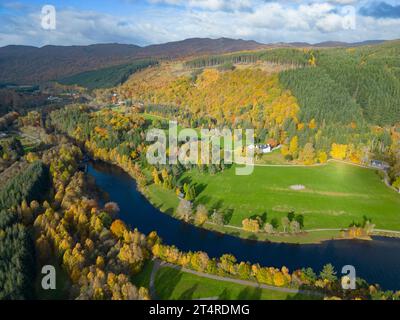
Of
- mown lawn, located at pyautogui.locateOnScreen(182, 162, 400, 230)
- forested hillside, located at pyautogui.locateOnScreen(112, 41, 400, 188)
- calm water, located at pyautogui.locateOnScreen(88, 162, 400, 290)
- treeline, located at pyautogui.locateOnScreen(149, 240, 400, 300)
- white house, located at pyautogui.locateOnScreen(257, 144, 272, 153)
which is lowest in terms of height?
calm water, located at pyautogui.locateOnScreen(88, 162, 400, 290)

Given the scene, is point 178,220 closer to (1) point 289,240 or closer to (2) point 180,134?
(1) point 289,240

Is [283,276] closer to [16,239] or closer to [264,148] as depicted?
[16,239]

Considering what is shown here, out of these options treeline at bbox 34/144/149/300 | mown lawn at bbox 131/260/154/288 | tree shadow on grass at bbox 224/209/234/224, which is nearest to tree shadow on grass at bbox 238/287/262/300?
treeline at bbox 34/144/149/300

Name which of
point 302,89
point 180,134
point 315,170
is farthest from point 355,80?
point 180,134

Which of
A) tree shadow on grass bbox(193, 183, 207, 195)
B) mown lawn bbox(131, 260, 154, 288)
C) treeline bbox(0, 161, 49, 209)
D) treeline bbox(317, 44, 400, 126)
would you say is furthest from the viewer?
treeline bbox(317, 44, 400, 126)

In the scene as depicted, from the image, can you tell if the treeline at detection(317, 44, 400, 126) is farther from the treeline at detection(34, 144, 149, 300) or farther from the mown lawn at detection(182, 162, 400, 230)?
the treeline at detection(34, 144, 149, 300)

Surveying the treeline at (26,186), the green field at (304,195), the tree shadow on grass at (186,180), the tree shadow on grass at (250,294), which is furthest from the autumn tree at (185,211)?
the treeline at (26,186)

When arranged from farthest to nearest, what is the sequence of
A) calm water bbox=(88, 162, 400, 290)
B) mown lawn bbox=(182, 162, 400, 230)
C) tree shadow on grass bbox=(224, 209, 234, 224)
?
mown lawn bbox=(182, 162, 400, 230)
tree shadow on grass bbox=(224, 209, 234, 224)
calm water bbox=(88, 162, 400, 290)
